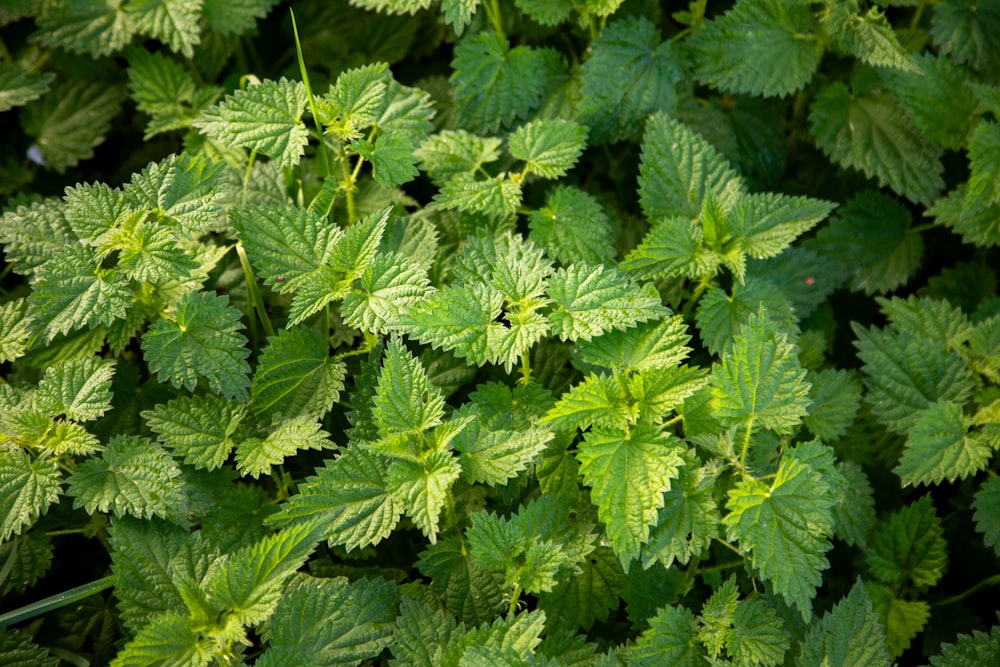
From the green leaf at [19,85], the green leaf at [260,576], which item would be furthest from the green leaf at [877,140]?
the green leaf at [19,85]

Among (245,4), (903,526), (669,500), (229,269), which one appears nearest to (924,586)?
(903,526)

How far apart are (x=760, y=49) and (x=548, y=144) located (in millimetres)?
769

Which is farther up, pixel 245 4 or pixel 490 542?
pixel 245 4

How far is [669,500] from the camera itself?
76.7 inches

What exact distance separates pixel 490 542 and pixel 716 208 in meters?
1.06

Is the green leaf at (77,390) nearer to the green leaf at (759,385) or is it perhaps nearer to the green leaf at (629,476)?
the green leaf at (629,476)

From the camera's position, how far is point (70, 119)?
9.35ft

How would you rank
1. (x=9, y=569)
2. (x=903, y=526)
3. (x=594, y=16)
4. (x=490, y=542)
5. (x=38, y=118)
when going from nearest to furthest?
(x=490, y=542) → (x=9, y=569) → (x=903, y=526) → (x=594, y=16) → (x=38, y=118)

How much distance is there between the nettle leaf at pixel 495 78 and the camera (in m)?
2.60

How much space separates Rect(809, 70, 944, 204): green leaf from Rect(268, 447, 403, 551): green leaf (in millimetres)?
1807

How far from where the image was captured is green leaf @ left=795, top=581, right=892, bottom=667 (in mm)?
1917

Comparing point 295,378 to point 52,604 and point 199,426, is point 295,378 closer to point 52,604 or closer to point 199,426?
point 199,426

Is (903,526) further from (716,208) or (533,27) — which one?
(533,27)

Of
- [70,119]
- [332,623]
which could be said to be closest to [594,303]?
[332,623]
